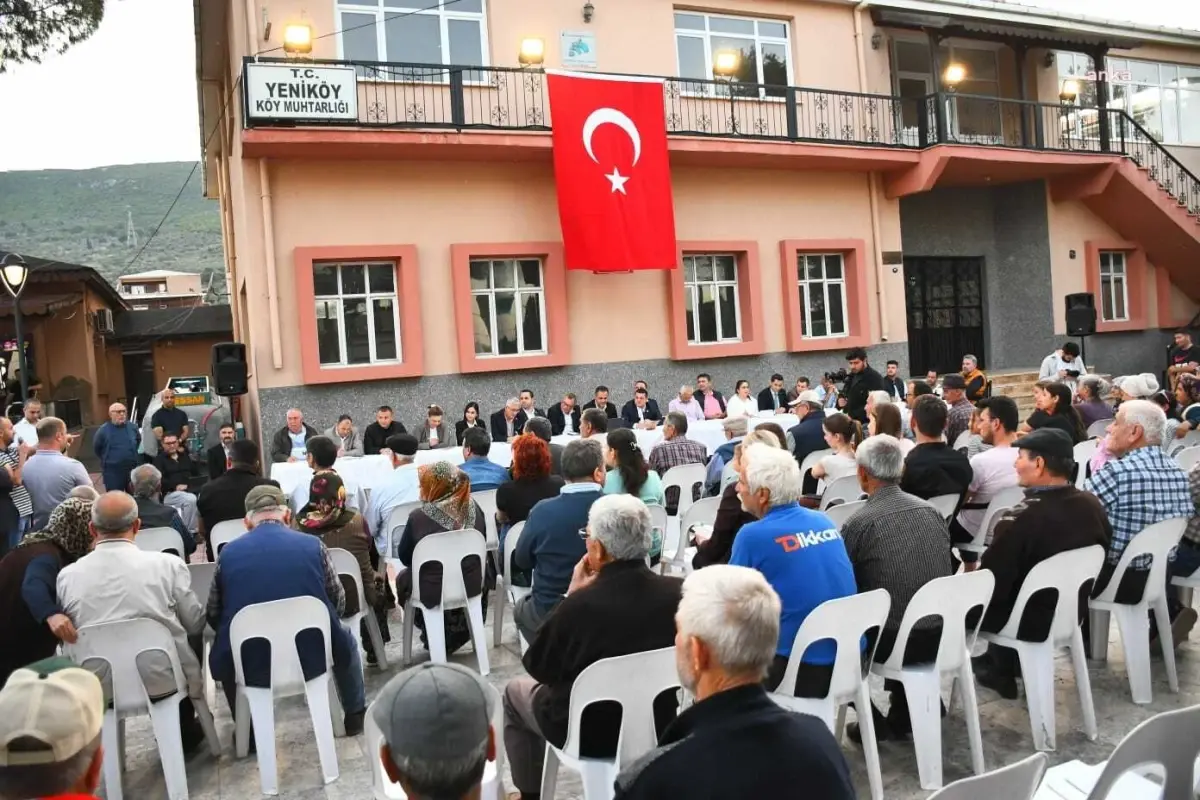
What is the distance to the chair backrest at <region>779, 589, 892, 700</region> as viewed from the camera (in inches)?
128

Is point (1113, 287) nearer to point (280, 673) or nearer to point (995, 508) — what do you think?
point (995, 508)

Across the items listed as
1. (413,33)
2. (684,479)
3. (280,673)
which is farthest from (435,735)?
(413,33)

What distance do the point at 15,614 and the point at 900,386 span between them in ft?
38.2

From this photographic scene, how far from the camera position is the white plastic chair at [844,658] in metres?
3.26

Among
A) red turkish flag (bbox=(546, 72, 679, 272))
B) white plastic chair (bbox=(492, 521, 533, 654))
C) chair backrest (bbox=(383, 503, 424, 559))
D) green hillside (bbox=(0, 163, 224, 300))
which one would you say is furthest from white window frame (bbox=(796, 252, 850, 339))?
green hillside (bbox=(0, 163, 224, 300))

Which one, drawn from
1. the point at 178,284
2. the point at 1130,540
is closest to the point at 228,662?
the point at 1130,540

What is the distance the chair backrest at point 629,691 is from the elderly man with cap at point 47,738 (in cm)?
146

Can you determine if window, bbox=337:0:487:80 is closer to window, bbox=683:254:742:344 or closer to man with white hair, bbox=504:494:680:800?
window, bbox=683:254:742:344

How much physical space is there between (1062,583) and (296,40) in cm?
1117

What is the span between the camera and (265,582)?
13.5 feet

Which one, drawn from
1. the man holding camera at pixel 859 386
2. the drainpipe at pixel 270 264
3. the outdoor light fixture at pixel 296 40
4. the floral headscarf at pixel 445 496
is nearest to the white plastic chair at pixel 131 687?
the floral headscarf at pixel 445 496

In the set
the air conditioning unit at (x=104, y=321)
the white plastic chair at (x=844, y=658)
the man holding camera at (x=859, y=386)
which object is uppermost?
the air conditioning unit at (x=104, y=321)

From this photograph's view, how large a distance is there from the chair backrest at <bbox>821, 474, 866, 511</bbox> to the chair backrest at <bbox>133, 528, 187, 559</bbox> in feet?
13.6

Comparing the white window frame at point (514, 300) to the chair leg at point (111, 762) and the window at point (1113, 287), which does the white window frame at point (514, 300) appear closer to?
the chair leg at point (111, 762)
